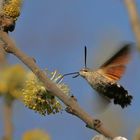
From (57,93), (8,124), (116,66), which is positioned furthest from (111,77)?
(8,124)

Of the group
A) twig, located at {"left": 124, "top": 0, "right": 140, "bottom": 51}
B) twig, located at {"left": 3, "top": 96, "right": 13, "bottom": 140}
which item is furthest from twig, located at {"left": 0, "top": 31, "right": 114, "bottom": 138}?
twig, located at {"left": 124, "top": 0, "right": 140, "bottom": 51}

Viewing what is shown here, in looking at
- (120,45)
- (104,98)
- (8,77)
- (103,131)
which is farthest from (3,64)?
(120,45)

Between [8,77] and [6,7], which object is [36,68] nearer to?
[8,77]

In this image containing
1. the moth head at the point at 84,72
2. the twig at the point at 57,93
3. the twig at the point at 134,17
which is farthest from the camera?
the moth head at the point at 84,72

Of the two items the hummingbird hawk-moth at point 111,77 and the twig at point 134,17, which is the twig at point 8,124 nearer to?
the twig at point 134,17

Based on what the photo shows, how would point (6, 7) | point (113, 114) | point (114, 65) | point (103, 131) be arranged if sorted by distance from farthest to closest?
point (113, 114) < point (114, 65) < point (6, 7) < point (103, 131)

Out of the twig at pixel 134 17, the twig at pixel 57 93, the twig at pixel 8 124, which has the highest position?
the twig at pixel 134 17

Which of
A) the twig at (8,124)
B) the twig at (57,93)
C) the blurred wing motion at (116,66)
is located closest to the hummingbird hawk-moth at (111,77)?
the blurred wing motion at (116,66)

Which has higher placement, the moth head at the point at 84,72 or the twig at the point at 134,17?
the twig at the point at 134,17

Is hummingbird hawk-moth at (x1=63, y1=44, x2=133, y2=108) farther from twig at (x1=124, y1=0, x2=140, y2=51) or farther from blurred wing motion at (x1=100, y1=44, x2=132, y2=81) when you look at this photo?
twig at (x1=124, y1=0, x2=140, y2=51)
